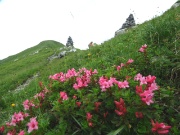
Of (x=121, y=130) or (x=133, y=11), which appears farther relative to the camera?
(x=133, y=11)

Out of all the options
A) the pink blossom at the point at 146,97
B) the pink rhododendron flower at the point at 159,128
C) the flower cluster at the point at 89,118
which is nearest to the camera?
the pink rhododendron flower at the point at 159,128

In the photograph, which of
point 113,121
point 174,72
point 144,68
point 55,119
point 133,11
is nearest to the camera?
point 113,121

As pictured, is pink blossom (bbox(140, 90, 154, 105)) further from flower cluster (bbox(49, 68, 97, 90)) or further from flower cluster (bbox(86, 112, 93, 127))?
flower cluster (bbox(49, 68, 97, 90))

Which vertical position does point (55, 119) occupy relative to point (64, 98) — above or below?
below

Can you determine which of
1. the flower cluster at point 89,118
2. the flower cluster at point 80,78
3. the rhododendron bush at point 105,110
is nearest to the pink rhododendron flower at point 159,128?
the rhododendron bush at point 105,110

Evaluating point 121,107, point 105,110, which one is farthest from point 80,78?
point 121,107

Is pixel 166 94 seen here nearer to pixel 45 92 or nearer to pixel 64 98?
pixel 64 98

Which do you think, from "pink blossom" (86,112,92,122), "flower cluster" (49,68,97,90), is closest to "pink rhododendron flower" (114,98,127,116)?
"pink blossom" (86,112,92,122)

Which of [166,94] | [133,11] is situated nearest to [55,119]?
[166,94]

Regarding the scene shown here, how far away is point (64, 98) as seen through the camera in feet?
9.45

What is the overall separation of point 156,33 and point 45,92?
3.35 m

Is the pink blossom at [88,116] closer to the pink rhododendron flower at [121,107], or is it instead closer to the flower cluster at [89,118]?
the flower cluster at [89,118]

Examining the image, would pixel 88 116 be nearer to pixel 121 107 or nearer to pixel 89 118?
pixel 89 118

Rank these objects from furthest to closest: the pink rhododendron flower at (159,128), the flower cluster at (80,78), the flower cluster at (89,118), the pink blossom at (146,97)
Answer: the flower cluster at (80,78)
the flower cluster at (89,118)
the pink blossom at (146,97)
the pink rhododendron flower at (159,128)
